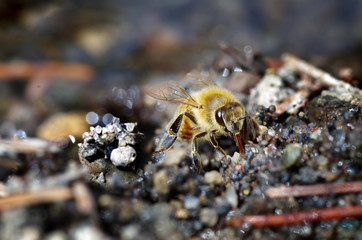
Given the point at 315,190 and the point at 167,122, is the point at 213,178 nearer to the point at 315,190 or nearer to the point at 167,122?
the point at 315,190

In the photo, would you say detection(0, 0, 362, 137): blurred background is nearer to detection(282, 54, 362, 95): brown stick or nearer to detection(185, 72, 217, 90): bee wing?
detection(282, 54, 362, 95): brown stick

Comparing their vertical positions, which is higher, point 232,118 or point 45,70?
point 232,118

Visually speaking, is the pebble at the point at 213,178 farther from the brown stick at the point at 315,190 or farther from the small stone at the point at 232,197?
the brown stick at the point at 315,190

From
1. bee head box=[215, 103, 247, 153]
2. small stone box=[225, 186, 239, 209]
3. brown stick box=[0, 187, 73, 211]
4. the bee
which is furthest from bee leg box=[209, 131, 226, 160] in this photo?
brown stick box=[0, 187, 73, 211]

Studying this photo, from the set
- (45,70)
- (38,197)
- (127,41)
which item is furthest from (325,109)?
(45,70)

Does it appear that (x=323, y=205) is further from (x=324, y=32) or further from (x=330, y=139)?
(x=324, y=32)

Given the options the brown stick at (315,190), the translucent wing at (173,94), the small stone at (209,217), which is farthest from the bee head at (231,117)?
the small stone at (209,217)

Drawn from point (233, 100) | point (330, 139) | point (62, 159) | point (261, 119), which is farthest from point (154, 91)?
point (330, 139)
